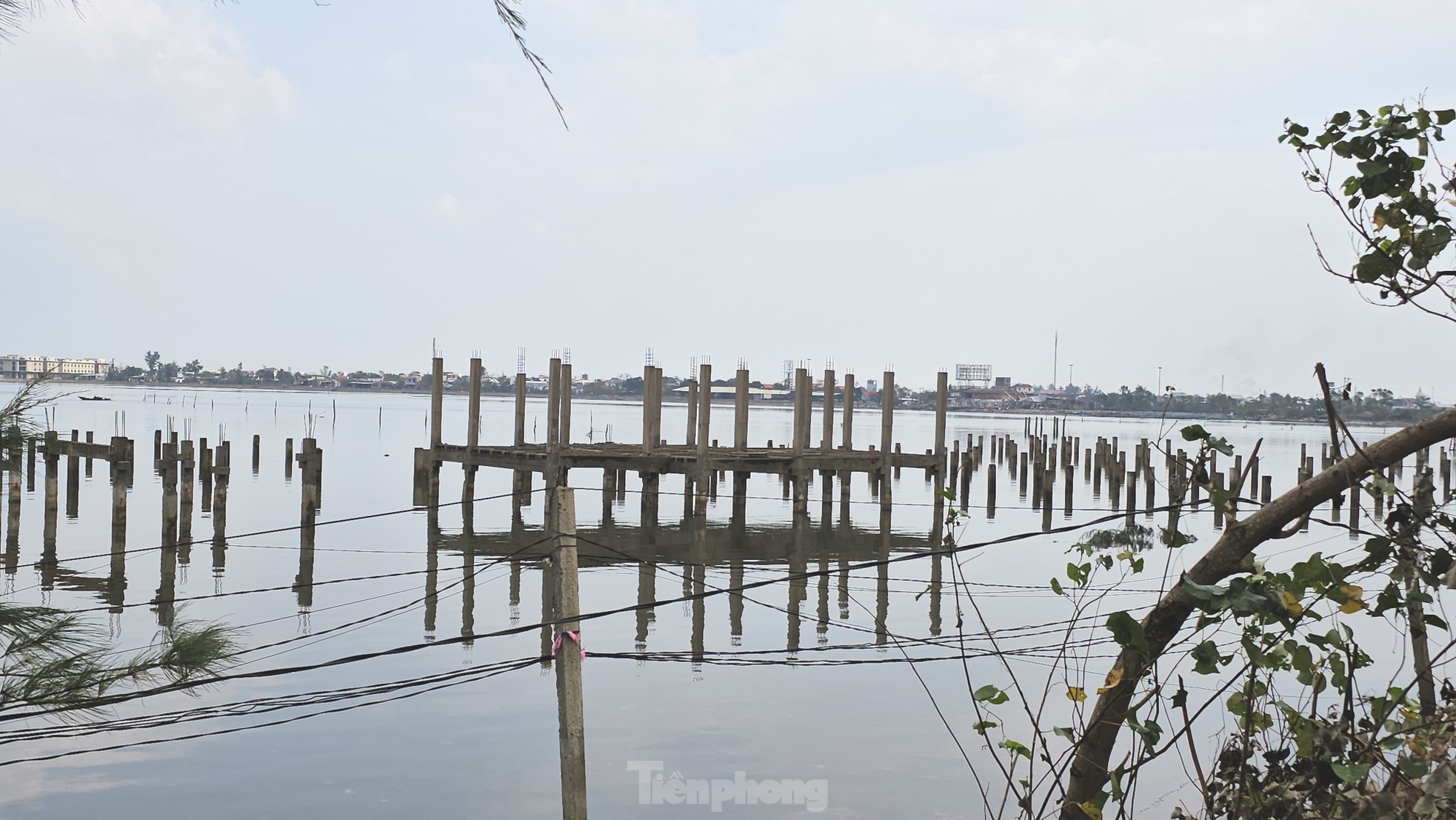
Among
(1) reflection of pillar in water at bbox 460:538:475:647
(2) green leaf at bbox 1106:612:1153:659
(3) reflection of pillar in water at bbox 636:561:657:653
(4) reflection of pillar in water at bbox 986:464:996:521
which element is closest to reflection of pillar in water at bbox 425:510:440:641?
(1) reflection of pillar in water at bbox 460:538:475:647

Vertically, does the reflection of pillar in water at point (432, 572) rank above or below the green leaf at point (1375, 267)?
below

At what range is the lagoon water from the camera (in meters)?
8.41

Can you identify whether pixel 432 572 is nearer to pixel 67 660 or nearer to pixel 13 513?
pixel 13 513

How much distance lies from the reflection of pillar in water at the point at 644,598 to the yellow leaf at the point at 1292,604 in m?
9.55

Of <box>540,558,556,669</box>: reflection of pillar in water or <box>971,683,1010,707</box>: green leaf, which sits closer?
<box>971,683,1010,707</box>: green leaf

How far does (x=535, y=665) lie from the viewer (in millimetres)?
12156

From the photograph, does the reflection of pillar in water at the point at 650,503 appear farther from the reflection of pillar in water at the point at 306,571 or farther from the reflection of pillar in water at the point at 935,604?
the reflection of pillar in water at the point at 306,571

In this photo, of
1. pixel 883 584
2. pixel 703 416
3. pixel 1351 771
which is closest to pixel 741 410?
pixel 703 416

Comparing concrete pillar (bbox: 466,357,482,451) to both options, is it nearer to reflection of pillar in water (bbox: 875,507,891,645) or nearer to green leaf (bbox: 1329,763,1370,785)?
reflection of pillar in water (bbox: 875,507,891,645)

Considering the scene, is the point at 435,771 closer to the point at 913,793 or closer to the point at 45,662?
the point at 913,793

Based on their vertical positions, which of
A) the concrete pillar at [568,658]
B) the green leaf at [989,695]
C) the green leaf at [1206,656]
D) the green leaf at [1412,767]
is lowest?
the concrete pillar at [568,658]

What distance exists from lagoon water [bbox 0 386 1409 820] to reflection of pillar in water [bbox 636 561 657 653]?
0.19 ft

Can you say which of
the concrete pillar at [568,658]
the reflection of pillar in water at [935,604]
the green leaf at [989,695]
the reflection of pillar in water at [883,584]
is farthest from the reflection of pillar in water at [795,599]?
the green leaf at [989,695]

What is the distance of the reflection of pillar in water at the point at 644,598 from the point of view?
43.7 feet
